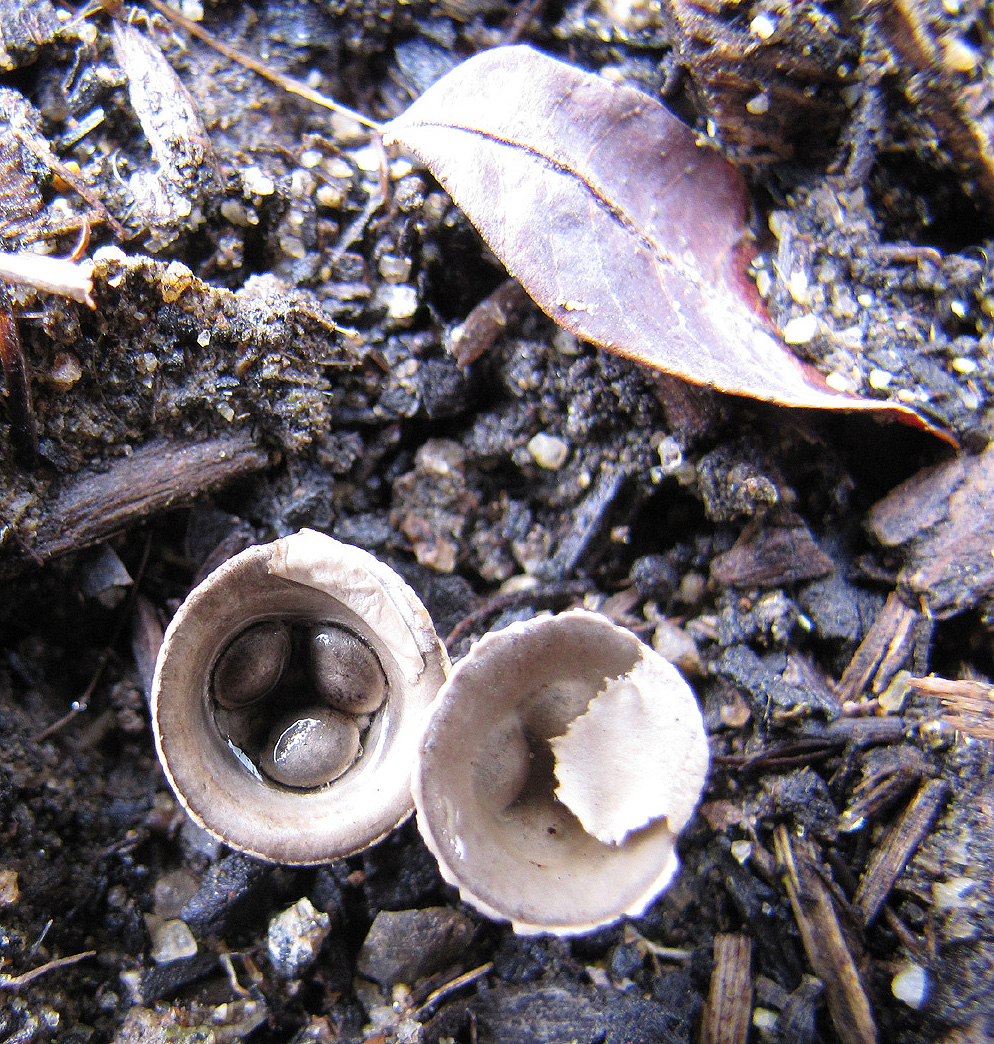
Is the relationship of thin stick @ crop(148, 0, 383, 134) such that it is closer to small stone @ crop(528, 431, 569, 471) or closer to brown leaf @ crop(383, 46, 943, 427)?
brown leaf @ crop(383, 46, 943, 427)

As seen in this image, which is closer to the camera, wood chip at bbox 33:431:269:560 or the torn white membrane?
the torn white membrane

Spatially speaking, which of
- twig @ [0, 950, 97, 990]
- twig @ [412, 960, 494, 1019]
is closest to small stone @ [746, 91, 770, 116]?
twig @ [412, 960, 494, 1019]

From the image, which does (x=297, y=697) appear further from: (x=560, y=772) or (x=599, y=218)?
(x=599, y=218)

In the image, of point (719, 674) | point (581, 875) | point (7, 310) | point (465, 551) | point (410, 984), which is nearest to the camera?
point (581, 875)

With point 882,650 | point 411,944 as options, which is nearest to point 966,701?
point 882,650

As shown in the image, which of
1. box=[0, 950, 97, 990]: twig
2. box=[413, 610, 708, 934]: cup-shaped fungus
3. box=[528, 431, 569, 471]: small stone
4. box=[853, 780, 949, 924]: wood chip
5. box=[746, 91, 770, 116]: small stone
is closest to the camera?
box=[413, 610, 708, 934]: cup-shaped fungus

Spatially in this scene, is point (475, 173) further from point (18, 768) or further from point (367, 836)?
point (18, 768)

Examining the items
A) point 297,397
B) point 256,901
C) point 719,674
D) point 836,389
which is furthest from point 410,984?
point 836,389
